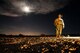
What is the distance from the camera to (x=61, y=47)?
39.8 feet

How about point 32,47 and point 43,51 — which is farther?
point 32,47

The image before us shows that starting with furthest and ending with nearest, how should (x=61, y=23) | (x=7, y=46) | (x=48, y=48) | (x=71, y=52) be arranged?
1. (x=61, y=23)
2. (x=7, y=46)
3. (x=48, y=48)
4. (x=71, y=52)

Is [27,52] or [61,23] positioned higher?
[61,23]

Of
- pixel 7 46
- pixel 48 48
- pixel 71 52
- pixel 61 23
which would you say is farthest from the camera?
pixel 61 23

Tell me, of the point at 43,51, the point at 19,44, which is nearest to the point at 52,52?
Result: the point at 43,51

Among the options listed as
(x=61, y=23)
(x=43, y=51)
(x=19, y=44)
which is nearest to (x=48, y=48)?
(x=43, y=51)

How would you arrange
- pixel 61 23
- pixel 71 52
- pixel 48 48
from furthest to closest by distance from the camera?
pixel 61 23, pixel 48 48, pixel 71 52

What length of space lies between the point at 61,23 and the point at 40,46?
23.5ft

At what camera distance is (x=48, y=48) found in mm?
12094

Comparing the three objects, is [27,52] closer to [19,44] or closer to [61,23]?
[19,44]

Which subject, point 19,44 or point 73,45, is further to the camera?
point 19,44

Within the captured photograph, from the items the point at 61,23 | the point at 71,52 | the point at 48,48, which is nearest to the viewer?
the point at 71,52

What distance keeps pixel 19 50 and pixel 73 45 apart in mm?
3431

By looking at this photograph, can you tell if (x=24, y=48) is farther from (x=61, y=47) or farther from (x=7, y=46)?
(x=61, y=47)
